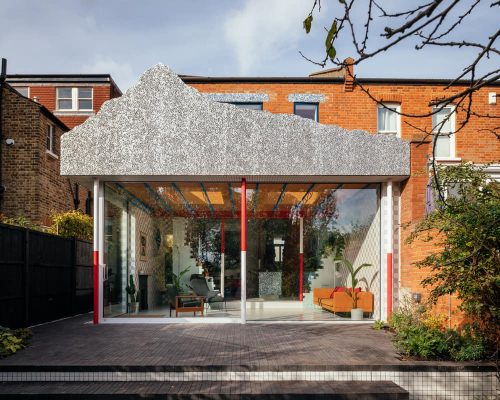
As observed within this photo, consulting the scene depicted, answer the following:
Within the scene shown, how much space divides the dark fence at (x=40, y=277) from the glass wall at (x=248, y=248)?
50.8 inches

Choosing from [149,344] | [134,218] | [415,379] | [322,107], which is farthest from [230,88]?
[415,379]

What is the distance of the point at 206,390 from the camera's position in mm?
6168

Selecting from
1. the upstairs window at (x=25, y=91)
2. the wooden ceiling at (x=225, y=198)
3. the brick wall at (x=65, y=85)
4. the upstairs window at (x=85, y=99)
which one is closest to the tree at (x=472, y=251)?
the wooden ceiling at (x=225, y=198)

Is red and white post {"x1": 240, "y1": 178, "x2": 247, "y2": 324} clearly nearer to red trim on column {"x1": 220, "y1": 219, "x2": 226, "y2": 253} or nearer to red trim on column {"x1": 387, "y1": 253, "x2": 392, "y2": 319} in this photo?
red trim on column {"x1": 220, "y1": 219, "x2": 226, "y2": 253}

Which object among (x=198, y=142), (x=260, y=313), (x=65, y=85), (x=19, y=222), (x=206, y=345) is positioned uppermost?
(x=65, y=85)

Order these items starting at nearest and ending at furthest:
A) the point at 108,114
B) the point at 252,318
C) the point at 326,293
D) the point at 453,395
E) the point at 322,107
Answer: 1. the point at 453,395
2. the point at 108,114
3. the point at 252,318
4. the point at 326,293
5. the point at 322,107

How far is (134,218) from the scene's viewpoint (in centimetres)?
1246

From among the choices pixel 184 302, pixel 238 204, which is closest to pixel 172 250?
pixel 184 302

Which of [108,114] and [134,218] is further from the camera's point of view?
[134,218]

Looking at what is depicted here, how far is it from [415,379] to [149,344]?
13.7 ft

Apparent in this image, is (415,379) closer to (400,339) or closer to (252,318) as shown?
(400,339)

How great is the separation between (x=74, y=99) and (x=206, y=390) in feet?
70.8

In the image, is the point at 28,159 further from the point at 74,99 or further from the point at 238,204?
the point at 74,99

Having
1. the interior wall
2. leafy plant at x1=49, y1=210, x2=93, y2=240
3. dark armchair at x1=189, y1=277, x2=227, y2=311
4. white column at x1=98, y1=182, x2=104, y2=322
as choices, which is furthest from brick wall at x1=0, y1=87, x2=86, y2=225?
dark armchair at x1=189, y1=277, x2=227, y2=311
